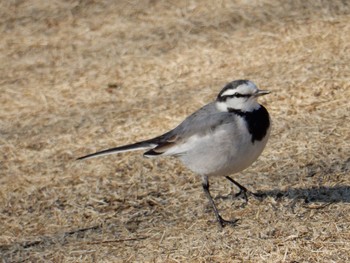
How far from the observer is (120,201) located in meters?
6.20

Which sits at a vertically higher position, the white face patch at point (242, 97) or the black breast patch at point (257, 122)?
the white face patch at point (242, 97)

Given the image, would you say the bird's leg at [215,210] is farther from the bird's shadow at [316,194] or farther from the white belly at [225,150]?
the bird's shadow at [316,194]

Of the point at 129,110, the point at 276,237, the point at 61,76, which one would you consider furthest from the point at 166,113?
the point at 276,237

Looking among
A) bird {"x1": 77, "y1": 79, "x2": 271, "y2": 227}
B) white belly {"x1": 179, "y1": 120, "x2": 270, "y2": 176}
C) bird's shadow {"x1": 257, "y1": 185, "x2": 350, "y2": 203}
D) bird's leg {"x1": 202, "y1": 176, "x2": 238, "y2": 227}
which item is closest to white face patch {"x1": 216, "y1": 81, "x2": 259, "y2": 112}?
bird {"x1": 77, "y1": 79, "x2": 271, "y2": 227}

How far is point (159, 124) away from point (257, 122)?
1.91 meters

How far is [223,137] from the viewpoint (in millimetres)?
5426

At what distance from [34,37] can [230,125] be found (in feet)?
14.2

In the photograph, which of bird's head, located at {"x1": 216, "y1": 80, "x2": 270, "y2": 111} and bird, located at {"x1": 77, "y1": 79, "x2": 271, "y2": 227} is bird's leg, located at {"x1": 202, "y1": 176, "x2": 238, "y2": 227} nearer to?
bird, located at {"x1": 77, "y1": 79, "x2": 271, "y2": 227}

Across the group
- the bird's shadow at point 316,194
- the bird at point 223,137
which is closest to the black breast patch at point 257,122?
the bird at point 223,137

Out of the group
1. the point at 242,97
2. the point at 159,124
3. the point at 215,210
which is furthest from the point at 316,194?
the point at 159,124

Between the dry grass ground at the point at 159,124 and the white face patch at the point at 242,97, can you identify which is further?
the white face patch at the point at 242,97

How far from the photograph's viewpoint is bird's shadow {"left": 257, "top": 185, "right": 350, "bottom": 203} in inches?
226

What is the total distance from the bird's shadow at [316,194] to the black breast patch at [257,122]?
628mm

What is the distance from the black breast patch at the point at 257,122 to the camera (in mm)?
5422
